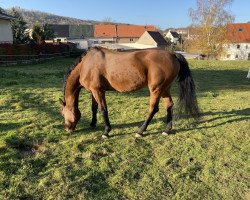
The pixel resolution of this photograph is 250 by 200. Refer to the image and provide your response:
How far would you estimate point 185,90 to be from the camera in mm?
7023

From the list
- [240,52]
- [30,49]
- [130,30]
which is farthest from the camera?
[130,30]

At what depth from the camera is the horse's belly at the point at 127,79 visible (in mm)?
6617

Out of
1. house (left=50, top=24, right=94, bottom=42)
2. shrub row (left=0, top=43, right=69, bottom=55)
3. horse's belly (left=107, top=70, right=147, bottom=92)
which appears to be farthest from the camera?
house (left=50, top=24, right=94, bottom=42)

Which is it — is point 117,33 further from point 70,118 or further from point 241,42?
point 70,118

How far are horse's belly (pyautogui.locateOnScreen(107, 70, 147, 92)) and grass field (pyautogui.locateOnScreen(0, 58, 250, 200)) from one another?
3.41 feet

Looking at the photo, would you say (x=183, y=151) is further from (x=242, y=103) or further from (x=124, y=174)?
(x=242, y=103)

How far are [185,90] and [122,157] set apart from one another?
7.36 feet

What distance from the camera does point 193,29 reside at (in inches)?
1833

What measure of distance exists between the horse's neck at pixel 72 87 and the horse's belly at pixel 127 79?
0.67 meters

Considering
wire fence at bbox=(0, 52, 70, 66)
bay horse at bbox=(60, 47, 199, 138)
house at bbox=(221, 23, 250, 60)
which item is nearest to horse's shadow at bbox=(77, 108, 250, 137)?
bay horse at bbox=(60, 47, 199, 138)

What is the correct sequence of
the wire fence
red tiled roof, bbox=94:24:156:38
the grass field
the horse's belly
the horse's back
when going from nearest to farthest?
1. the grass field
2. the horse's back
3. the horse's belly
4. the wire fence
5. red tiled roof, bbox=94:24:156:38

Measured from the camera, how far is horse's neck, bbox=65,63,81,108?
6734mm

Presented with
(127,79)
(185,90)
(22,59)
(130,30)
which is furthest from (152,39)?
(127,79)

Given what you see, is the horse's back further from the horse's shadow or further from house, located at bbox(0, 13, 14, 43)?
house, located at bbox(0, 13, 14, 43)
